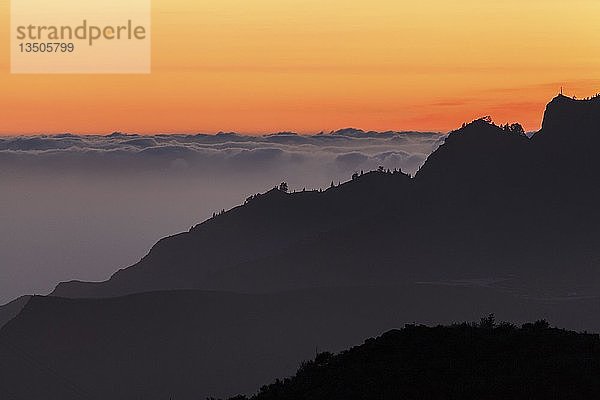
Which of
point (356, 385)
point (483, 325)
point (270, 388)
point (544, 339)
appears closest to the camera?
point (356, 385)

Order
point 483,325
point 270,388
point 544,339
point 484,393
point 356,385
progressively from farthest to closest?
point 483,325
point 270,388
point 544,339
point 356,385
point 484,393

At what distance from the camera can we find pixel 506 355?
74.6 metres

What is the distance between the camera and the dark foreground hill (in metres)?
68.1

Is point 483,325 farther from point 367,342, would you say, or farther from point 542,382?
point 542,382

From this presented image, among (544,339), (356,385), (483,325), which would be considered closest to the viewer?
(356,385)

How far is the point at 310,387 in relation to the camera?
7756cm

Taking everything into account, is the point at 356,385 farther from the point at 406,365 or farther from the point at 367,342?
the point at 367,342

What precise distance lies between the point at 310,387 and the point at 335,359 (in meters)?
6.82

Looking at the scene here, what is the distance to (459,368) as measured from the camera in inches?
2872

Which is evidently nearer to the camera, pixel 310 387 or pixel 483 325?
pixel 310 387

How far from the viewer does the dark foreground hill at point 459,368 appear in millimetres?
68062

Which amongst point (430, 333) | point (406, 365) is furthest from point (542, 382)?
point (430, 333)

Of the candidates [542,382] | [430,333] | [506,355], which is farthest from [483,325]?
[542,382]

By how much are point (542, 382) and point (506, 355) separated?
21.3ft
